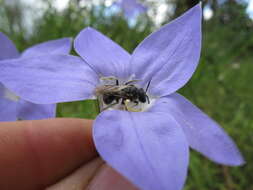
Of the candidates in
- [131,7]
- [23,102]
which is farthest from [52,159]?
[131,7]

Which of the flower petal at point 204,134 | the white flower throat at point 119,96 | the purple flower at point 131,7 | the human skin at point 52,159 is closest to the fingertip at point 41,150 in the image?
the human skin at point 52,159

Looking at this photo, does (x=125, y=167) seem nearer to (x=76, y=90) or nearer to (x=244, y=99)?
(x=76, y=90)

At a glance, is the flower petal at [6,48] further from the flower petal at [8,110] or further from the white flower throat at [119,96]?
the white flower throat at [119,96]

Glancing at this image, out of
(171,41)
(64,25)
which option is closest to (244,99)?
(64,25)

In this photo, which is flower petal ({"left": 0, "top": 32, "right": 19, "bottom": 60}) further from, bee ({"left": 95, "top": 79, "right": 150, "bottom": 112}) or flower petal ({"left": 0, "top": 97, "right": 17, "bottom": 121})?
bee ({"left": 95, "top": 79, "right": 150, "bottom": 112})

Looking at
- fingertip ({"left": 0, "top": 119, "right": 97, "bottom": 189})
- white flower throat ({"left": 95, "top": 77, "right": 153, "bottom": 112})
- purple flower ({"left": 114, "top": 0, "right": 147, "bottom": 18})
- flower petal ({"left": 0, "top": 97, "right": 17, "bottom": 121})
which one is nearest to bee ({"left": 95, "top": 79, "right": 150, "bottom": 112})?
white flower throat ({"left": 95, "top": 77, "right": 153, "bottom": 112})
